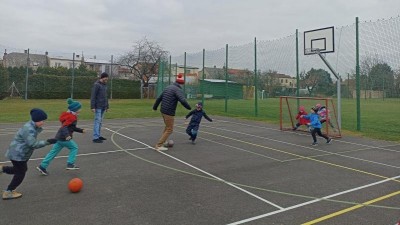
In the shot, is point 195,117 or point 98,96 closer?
point 98,96

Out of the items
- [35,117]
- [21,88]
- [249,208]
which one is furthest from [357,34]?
[21,88]

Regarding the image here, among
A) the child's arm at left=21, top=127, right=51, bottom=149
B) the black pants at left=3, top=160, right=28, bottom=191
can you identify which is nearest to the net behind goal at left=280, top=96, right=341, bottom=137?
the child's arm at left=21, top=127, right=51, bottom=149

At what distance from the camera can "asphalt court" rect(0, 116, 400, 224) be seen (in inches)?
163

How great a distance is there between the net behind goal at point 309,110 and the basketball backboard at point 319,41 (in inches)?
82.8

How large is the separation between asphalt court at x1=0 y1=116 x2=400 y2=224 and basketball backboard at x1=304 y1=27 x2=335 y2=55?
463 centimetres

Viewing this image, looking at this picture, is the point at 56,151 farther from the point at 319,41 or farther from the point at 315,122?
the point at 319,41

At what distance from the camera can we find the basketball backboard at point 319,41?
1242 cm

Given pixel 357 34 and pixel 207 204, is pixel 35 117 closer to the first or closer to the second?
pixel 207 204

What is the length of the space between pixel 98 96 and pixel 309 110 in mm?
7698

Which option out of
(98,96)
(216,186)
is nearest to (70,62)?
(98,96)

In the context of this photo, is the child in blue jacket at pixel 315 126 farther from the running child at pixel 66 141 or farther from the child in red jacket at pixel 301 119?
the running child at pixel 66 141

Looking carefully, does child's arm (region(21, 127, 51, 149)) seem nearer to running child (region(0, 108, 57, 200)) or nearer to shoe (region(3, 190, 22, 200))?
running child (region(0, 108, 57, 200))

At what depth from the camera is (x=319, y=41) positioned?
42.2ft

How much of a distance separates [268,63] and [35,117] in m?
14.3
